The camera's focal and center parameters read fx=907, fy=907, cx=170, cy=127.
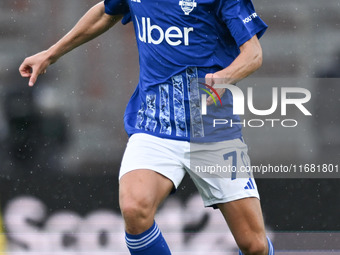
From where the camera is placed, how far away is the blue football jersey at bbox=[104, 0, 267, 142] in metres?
4.22

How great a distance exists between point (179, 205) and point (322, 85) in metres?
1.25

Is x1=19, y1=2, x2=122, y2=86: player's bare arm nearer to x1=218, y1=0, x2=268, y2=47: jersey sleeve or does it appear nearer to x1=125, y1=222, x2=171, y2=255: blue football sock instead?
x1=218, y1=0, x2=268, y2=47: jersey sleeve

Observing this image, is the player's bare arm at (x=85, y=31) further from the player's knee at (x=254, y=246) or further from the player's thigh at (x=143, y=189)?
the player's knee at (x=254, y=246)

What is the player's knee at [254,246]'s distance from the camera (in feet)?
14.1

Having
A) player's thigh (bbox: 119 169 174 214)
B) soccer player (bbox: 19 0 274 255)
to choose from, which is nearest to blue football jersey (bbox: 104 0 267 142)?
soccer player (bbox: 19 0 274 255)

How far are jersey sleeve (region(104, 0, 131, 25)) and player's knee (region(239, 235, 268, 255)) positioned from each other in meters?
1.27

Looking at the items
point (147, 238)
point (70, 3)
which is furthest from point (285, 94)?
point (147, 238)

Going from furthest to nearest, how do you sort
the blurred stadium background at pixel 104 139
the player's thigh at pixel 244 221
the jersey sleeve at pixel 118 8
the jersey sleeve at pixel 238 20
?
the blurred stadium background at pixel 104 139, the jersey sleeve at pixel 118 8, the player's thigh at pixel 244 221, the jersey sleeve at pixel 238 20

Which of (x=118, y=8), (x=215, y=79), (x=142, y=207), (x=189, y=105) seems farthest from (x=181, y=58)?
(x=142, y=207)

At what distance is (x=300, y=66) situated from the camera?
6.03m

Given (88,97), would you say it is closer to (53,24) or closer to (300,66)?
(53,24)

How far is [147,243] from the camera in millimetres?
4051

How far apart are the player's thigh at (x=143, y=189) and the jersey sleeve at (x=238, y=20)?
0.72 meters

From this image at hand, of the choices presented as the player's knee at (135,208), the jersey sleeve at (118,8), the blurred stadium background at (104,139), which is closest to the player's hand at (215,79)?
the player's knee at (135,208)
